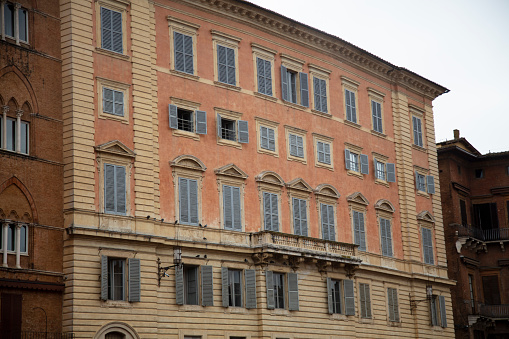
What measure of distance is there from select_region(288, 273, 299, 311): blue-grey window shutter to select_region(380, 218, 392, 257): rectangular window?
32.0 feet

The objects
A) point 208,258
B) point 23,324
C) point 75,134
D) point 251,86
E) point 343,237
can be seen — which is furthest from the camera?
point 343,237

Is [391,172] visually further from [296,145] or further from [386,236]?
[296,145]

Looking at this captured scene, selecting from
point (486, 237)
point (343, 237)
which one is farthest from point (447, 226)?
point (343, 237)

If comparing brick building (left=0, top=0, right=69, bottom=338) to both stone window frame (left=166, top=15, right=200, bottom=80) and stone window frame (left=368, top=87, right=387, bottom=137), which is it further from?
stone window frame (left=368, top=87, right=387, bottom=137)

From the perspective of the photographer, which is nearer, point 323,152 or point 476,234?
point 323,152

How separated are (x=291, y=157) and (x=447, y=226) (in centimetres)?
2075

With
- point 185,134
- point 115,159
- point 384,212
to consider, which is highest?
point 185,134

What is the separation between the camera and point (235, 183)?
138 ft

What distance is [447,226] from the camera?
61.7 meters

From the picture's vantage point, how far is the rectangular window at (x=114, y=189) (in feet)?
118

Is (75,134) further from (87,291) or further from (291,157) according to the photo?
(291,157)

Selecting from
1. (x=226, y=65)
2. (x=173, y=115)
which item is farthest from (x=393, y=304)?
(x=173, y=115)

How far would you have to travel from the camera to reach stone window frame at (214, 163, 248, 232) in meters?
41.0

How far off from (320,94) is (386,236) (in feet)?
32.9
